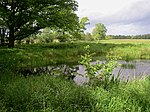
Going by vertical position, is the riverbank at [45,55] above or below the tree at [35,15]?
below

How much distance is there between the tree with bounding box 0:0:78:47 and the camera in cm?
2795

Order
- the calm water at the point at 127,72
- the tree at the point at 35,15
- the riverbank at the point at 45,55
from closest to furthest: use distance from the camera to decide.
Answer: the calm water at the point at 127,72 → the riverbank at the point at 45,55 → the tree at the point at 35,15

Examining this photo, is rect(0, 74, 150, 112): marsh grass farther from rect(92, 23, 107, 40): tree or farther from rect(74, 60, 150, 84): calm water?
rect(92, 23, 107, 40): tree

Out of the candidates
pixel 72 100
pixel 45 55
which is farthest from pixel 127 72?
pixel 72 100

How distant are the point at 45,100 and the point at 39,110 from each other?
520mm

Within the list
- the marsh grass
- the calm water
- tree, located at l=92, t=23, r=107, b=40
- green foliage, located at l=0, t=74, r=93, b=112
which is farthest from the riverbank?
tree, located at l=92, t=23, r=107, b=40

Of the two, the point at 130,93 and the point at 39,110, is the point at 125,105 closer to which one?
the point at 130,93

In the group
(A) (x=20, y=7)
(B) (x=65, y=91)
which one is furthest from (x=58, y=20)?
(B) (x=65, y=91)

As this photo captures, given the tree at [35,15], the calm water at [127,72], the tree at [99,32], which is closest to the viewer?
the calm water at [127,72]

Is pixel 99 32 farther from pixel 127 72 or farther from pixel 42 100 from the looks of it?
pixel 42 100

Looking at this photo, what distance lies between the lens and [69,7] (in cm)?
3042

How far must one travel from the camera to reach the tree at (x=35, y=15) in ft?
91.7

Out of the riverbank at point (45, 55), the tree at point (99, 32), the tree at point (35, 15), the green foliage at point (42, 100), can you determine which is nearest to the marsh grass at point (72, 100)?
the green foliage at point (42, 100)

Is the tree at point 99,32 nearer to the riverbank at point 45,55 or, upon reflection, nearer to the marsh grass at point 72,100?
the riverbank at point 45,55
